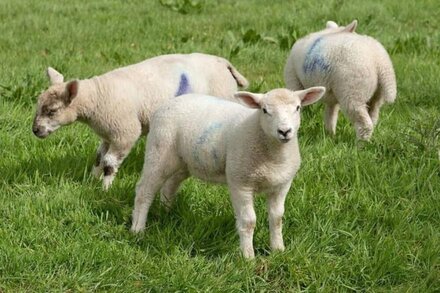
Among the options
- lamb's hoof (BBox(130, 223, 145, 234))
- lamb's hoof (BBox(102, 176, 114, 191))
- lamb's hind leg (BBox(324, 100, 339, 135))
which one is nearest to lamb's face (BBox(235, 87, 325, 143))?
lamb's hoof (BBox(130, 223, 145, 234))

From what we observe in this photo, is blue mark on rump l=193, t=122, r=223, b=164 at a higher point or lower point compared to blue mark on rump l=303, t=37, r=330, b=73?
higher

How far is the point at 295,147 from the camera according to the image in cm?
382

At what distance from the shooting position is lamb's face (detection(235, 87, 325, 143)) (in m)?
3.52

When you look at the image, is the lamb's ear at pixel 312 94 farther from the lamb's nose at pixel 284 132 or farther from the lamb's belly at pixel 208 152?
the lamb's belly at pixel 208 152

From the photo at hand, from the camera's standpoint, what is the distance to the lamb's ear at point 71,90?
4.81 m

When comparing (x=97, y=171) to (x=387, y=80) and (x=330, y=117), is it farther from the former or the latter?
(x=387, y=80)

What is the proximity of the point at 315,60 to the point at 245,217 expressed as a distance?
2149mm

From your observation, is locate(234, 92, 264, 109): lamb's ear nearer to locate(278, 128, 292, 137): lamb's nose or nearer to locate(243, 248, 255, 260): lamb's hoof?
locate(278, 128, 292, 137): lamb's nose

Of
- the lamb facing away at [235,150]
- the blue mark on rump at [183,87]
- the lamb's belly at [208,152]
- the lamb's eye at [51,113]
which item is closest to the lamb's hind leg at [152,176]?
the lamb facing away at [235,150]

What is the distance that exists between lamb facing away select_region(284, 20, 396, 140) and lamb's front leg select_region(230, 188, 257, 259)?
1.81 metres

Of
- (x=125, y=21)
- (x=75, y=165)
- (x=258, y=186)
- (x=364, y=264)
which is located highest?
(x=258, y=186)

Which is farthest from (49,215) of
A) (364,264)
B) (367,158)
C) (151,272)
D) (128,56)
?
(128,56)

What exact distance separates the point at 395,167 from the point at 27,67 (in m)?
4.28

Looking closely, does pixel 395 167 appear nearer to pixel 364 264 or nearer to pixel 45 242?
pixel 364 264
